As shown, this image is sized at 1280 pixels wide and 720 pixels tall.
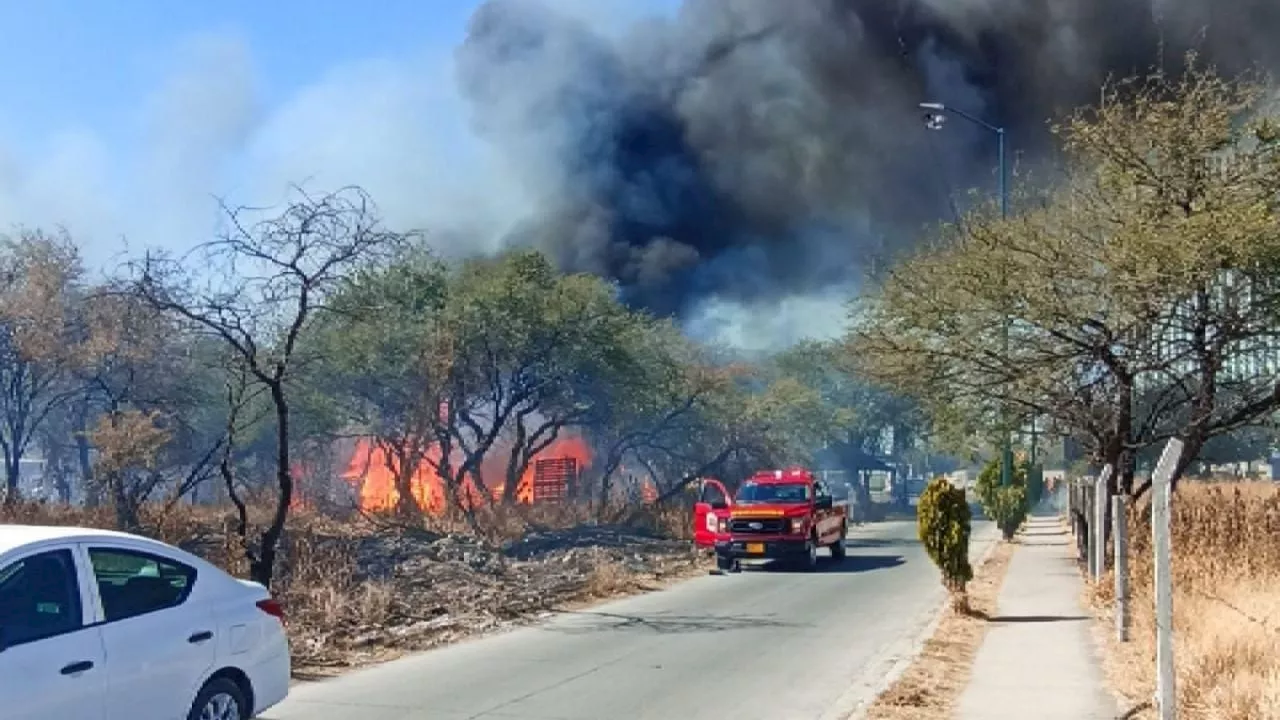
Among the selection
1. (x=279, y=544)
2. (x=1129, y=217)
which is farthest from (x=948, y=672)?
(x=279, y=544)

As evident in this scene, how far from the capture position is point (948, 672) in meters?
11.4

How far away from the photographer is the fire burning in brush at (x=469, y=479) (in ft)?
111

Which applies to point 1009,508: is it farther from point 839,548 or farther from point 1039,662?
Answer: point 1039,662

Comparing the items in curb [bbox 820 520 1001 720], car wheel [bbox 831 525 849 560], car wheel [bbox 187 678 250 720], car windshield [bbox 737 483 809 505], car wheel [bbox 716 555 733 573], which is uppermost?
car windshield [bbox 737 483 809 505]

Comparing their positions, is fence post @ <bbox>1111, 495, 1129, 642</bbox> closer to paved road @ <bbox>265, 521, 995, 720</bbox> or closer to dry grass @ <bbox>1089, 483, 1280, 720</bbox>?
dry grass @ <bbox>1089, 483, 1280, 720</bbox>

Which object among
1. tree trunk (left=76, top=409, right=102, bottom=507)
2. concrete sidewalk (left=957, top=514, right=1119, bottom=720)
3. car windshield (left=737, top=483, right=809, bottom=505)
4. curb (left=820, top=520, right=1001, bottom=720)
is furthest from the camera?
car windshield (left=737, top=483, right=809, bottom=505)

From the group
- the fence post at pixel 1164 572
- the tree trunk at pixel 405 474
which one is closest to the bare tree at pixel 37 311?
the tree trunk at pixel 405 474

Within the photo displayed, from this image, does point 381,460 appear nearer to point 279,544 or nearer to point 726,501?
point 726,501

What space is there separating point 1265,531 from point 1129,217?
3.86 meters

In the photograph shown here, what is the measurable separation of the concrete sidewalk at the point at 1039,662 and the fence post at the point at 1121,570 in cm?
33

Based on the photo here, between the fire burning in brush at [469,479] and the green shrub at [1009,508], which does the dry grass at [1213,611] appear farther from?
the fire burning in brush at [469,479]

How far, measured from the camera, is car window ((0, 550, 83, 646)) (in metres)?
6.44

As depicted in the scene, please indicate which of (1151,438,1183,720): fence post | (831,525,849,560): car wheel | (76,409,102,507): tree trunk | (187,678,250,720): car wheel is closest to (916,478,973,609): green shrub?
(1151,438,1183,720): fence post

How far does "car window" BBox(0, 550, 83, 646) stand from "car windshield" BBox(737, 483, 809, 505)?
1888 centimetres
